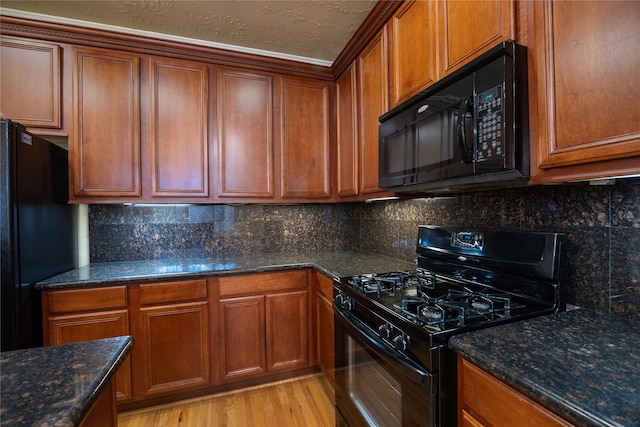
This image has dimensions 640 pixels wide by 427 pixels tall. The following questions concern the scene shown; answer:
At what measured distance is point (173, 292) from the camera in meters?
1.88

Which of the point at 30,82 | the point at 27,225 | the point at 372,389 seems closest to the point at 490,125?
the point at 372,389

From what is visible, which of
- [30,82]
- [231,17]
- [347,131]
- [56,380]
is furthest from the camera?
[347,131]

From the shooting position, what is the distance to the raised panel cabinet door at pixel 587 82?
2.37 ft

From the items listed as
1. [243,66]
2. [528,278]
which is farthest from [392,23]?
[528,278]

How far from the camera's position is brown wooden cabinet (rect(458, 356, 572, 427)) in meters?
0.64

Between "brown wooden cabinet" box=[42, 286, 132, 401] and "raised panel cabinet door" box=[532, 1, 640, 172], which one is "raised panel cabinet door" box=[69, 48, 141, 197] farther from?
"raised panel cabinet door" box=[532, 1, 640, 172]

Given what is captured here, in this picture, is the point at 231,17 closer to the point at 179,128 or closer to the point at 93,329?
the point at 179,128

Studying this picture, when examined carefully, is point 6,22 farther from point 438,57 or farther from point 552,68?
point 552,68

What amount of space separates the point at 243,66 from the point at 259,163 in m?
0.74

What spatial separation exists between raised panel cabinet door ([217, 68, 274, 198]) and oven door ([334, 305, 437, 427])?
1.25 m

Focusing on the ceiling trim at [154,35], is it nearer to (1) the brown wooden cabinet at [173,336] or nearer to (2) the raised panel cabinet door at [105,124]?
(2) the raised panel cabinet door at [105,124]

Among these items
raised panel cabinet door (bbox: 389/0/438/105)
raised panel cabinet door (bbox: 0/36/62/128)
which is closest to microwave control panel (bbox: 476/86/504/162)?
raised panel cabinet door (bbox: 389/0/438/105)

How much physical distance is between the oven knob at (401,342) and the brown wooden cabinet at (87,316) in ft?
5.09

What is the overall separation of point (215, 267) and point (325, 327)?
2.84 ft
